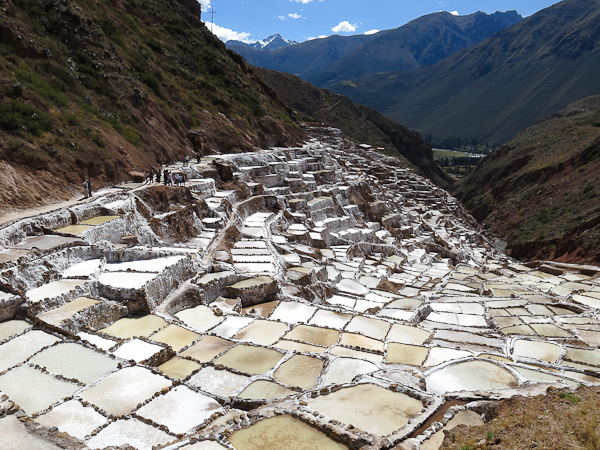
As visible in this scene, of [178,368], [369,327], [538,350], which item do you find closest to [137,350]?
[178,368]

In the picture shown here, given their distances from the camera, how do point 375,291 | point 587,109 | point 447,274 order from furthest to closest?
point 587,109 < point 447,274 < point 375,291

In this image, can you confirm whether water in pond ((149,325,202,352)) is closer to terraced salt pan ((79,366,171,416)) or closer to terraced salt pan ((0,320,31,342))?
terraced salt pan ((79,366,171,416))

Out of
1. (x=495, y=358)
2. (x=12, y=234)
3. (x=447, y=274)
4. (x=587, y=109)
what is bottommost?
(x=447, y=274)

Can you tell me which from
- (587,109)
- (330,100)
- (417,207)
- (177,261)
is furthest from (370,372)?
(587,109)

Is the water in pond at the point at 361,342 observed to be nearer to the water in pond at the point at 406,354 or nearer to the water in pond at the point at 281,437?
the water in pond at the point at 406,354

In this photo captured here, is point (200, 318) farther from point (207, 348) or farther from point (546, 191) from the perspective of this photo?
point (546, 191)

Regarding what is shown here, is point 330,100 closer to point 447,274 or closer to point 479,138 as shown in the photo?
point 447,274

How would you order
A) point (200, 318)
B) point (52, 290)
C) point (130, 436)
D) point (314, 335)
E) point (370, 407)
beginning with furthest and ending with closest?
1. point (200, 318)
2. point (314, 335)
3. point (52, 290)
4. point (370, 407)
5. point (130, 436)
